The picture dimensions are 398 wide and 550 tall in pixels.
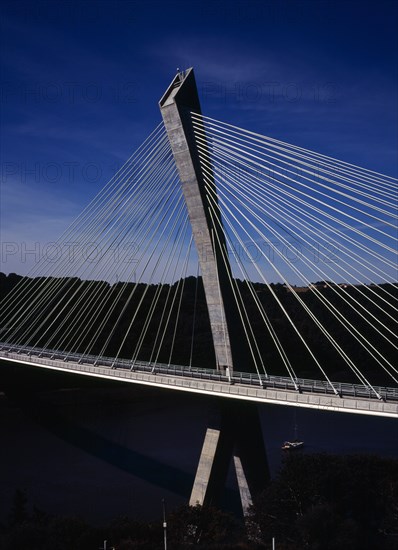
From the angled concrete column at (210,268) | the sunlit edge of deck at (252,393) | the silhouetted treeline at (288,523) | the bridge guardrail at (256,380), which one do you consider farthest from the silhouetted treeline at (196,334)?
the silhouetted treeline at (288,523)

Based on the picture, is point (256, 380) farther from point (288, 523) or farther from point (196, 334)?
point (196, 334)

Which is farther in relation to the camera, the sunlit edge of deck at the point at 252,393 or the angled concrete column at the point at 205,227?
the angled concrete column at the point at 205,227

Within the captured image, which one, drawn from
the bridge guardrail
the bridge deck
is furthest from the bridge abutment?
the bridge deck

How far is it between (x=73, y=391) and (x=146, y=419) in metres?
13.4

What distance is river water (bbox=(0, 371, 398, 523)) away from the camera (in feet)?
72.7

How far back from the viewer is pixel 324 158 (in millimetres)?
14602

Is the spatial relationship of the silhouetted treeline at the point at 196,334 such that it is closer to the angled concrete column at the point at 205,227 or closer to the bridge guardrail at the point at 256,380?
the bridge guardrail at the point at 256,380

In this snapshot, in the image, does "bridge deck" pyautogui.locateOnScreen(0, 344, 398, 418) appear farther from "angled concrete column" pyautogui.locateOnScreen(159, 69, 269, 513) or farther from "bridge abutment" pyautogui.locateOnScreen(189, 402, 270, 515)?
"bridge abutment" pyautogui.locateOnScreen(189, 402, 270, 515)

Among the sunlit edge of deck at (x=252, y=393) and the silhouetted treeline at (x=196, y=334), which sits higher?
the silhouetted treeline at (x=196, y=334)

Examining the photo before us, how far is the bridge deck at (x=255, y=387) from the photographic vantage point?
43.3ft

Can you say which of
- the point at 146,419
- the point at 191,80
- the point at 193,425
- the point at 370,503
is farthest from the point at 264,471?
the point at 146,419

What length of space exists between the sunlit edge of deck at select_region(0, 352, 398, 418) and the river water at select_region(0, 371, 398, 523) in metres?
1.64

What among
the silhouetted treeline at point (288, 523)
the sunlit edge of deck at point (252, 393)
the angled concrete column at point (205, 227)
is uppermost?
the angled concrete column at point (205, 227)

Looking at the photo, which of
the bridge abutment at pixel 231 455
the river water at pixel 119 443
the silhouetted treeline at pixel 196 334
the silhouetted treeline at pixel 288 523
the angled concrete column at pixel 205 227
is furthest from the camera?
the silhouetted treeline at pixel 196 334
